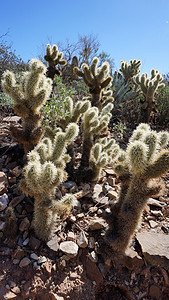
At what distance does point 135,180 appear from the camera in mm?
2027

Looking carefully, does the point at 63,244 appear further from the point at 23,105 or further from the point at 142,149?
the point at 23,105

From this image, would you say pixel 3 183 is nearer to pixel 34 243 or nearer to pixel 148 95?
pixel 34 243

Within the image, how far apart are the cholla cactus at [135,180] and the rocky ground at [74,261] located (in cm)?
30

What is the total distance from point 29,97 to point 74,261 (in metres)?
2.15

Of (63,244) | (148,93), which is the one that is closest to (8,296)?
(63,244)

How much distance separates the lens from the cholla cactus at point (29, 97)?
251 centimetres

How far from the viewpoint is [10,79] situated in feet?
8.46

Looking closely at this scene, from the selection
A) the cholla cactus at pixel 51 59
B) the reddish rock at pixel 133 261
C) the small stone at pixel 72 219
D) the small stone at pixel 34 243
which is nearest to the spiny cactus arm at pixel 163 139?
the reddish rock at pixel 133 261

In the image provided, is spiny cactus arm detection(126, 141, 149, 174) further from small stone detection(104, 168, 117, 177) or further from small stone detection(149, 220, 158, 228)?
small stone detection(104, 168, 117, 177)

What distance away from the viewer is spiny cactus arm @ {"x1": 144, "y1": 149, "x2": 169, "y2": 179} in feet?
6.04

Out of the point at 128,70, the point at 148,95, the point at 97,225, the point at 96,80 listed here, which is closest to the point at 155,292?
the point at 97,225

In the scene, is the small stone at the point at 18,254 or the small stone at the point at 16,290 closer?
the small stone at the point at 16,290

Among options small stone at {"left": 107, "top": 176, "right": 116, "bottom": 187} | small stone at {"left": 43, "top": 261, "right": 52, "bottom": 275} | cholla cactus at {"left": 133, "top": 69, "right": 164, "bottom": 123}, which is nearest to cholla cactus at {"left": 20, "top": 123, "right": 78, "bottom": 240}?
small stone at {"left": 43, "top": 261, "right": 52, "bottom": 275}

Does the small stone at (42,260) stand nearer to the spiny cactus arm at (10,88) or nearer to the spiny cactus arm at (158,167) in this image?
the spiny cactus arm at (158,167)
